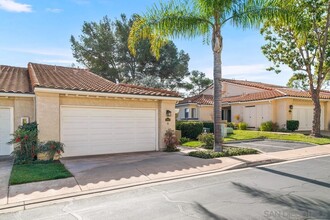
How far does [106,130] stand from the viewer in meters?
12.4

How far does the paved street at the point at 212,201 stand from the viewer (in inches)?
199

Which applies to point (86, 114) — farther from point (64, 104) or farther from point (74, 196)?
point (74, 196)

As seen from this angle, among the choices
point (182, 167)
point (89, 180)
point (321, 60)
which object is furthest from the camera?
point (321, 60)

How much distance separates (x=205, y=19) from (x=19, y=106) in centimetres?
1016

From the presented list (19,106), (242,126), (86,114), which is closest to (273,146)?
(242,126)

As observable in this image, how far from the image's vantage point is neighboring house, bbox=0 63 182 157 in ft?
35.8

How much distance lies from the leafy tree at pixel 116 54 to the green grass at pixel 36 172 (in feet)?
70.0

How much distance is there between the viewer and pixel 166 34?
12.0 meters

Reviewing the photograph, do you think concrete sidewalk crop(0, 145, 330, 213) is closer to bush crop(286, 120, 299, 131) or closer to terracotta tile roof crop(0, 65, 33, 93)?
terracotta tile roof crop(0, 65, 33, 93)

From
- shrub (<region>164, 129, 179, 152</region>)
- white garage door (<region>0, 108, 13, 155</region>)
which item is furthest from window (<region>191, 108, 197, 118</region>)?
white garage door (<region>0, 108, 13, 155</region>)

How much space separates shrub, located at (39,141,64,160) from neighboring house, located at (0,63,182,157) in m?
0.33

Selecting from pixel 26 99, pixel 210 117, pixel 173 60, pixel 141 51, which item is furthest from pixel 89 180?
pixel 173 60

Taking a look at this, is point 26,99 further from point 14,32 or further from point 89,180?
point 89,180

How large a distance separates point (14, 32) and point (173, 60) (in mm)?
21739
